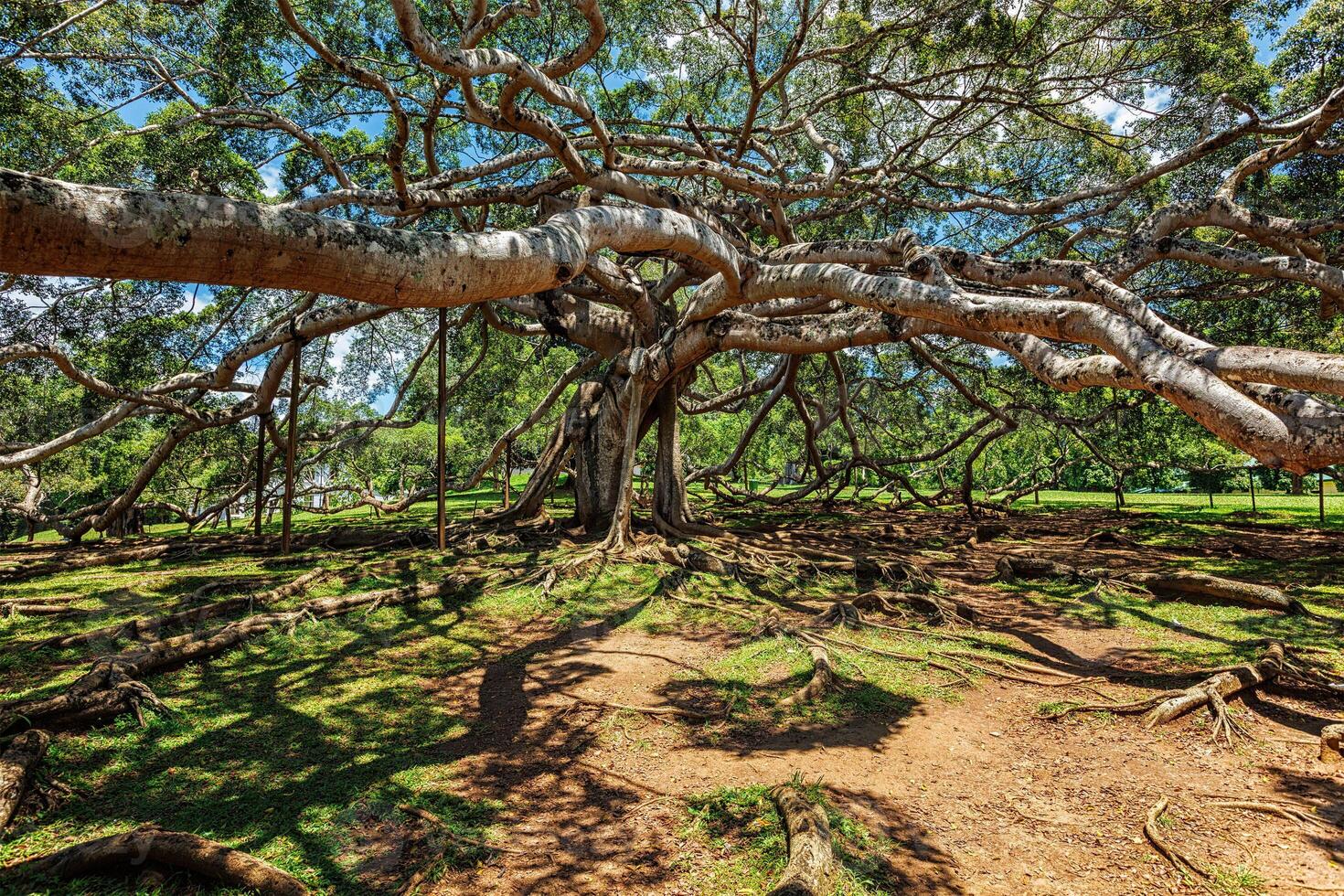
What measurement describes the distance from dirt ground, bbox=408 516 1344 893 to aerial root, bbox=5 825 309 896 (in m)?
0.59

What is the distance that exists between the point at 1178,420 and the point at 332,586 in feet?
50.2

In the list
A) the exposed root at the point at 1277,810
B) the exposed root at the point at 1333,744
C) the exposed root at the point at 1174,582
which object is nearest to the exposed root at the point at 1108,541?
the exposed root at the point at 1174,582

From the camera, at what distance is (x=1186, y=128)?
8.52m

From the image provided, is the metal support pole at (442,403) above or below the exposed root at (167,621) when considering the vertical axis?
above

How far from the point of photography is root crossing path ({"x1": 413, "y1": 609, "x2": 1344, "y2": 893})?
2242 millimetres

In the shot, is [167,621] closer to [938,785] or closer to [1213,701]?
[938,785]

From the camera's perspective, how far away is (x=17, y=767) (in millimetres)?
2543

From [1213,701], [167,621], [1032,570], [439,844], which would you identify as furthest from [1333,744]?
[167,621]

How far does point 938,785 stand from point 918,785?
10cm

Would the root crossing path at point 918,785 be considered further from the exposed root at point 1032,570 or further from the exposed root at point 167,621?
the exposed root at point 1032,570

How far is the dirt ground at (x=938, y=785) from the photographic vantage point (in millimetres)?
2240

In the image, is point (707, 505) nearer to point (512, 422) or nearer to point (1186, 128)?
point (512, 422)

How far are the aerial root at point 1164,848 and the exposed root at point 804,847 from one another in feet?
3.89

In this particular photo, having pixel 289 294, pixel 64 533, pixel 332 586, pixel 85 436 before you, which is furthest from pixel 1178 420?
pixel 64 533
